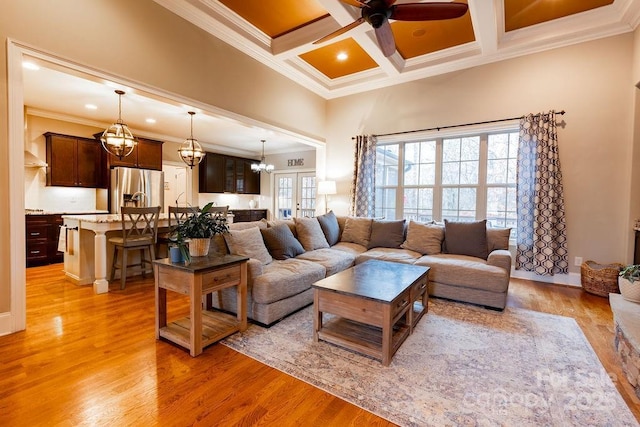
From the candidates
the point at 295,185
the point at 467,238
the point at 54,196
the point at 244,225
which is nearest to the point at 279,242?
the point at 244,225

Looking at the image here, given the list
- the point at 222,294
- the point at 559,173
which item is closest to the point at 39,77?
the point at 222,294

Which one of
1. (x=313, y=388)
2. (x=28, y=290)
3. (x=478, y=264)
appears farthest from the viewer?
(x=28, y=290)

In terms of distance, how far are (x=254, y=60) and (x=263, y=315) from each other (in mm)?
3597

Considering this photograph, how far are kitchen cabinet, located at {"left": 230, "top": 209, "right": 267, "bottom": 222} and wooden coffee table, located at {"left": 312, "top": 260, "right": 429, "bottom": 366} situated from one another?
619cm

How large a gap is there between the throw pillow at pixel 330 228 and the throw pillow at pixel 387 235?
1.75ft

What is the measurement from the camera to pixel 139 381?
1.84 metres

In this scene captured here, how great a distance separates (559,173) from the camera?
3.95 metres

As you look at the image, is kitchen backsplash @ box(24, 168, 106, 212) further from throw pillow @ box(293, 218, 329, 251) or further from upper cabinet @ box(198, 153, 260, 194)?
throw pillow @ box(293, 218, 329, 251)

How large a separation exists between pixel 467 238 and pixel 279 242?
236 centimetres

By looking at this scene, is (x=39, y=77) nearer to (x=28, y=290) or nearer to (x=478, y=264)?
(x=28, y=290)

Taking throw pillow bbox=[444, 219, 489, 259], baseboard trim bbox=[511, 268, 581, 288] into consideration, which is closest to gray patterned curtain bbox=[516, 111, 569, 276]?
baseboard trim bbox=[511, 268, 581, 288]

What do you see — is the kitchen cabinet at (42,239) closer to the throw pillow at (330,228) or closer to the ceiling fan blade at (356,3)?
the throw pillow at (330,228)

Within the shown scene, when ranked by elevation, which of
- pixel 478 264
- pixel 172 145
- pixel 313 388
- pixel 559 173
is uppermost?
pixel 172 145

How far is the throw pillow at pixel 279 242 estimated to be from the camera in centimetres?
337
